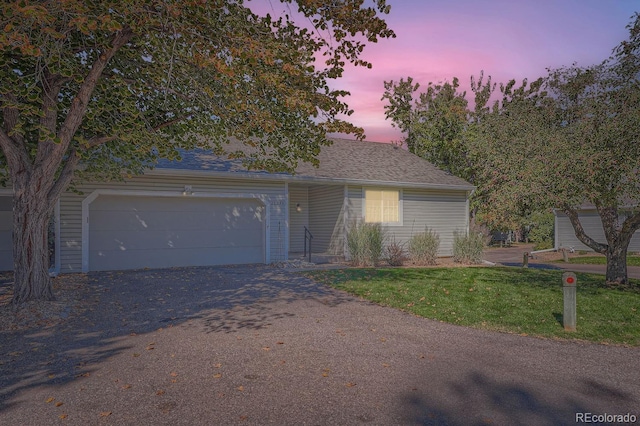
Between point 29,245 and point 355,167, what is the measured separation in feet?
38.8

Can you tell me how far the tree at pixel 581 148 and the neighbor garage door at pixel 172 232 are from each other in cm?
752

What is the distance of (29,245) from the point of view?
7.67 metres

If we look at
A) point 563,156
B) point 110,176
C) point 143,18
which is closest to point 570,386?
point 563,156

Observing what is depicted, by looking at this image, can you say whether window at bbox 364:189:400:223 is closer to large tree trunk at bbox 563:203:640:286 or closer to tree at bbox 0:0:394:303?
large tree trunk at bbox 563:203:640:286

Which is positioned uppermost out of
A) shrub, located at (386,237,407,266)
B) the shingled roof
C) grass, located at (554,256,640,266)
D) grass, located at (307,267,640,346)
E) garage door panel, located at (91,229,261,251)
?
the shingled roof

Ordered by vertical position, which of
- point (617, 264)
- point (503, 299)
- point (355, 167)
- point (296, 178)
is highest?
point (355, 167)

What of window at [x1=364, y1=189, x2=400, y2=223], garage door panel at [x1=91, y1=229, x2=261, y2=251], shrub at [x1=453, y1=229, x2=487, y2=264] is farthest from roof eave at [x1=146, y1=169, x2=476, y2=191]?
shrub at [x1=453, y1=229, x2=487, y2=264]

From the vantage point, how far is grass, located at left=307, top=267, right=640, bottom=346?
6637 mm

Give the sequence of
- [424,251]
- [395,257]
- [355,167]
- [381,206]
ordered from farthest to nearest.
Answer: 1. [355,167]
2. [381,206]
3. [424,251]
4. [395,257]

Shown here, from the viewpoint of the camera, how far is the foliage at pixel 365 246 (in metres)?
14.1

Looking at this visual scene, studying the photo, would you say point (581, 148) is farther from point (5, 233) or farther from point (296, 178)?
point (5, 233)

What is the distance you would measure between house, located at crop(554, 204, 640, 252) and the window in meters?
10.4

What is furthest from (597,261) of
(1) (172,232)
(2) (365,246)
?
(1) (172,232)

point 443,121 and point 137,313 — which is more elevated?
point 443,121
